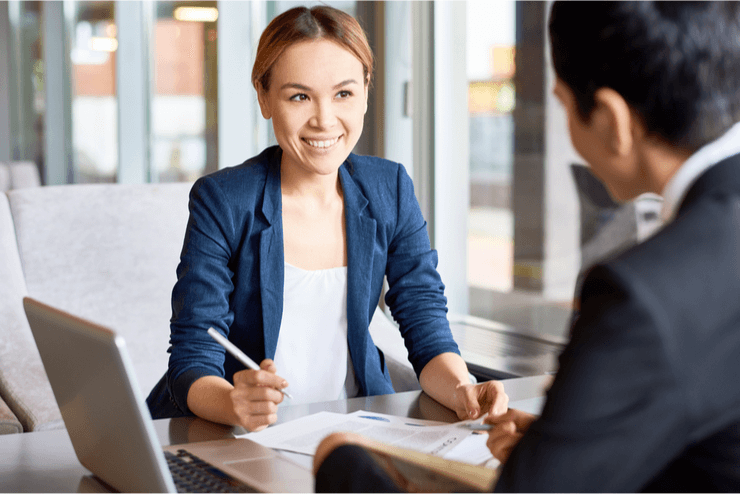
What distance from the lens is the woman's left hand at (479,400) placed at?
1.13 meters

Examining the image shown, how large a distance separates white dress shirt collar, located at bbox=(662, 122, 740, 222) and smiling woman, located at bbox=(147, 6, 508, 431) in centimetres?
75

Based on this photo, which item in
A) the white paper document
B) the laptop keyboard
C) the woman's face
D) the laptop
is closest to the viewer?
the laptop

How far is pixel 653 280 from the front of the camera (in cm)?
45

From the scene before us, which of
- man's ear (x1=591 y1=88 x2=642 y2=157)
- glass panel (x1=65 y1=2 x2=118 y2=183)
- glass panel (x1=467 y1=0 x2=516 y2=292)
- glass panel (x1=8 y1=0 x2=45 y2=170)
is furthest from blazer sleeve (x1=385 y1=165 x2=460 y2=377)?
glass panel (x1=8 y1=0 x2=45 y2=170)

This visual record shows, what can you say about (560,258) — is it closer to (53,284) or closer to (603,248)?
(603,248)

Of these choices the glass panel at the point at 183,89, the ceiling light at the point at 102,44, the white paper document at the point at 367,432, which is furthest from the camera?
the ceiling light at the point at 102,44

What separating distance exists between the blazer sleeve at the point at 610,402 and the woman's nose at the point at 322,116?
953 mm

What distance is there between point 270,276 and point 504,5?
1953 mm

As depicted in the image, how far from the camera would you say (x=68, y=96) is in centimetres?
534

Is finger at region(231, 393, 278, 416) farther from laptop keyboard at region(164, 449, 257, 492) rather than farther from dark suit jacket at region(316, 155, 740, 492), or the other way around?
dark suit jacket at region(316, 155, 740, 492)

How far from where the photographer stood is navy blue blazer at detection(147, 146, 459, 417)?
1266mm

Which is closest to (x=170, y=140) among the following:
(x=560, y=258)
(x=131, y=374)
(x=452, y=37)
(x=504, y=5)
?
(x=452, y=37)

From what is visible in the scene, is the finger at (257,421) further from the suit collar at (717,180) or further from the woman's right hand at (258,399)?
the suit collar at (717,180)

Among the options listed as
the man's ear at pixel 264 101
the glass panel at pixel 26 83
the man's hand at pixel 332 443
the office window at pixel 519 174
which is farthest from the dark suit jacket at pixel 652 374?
the glass panel at pixel 26 83
